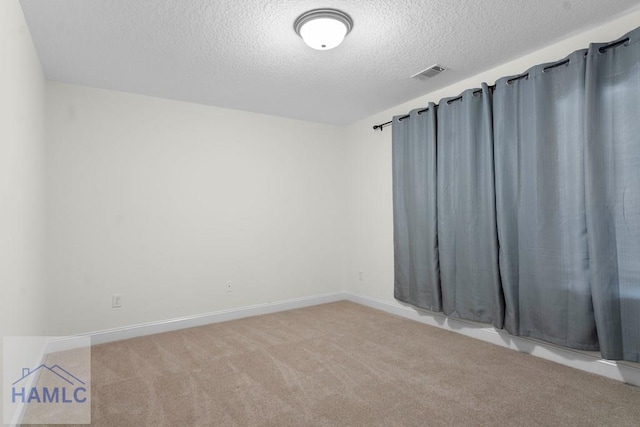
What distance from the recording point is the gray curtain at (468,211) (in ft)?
9.14

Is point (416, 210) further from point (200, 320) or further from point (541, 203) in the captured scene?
point (200, 320)

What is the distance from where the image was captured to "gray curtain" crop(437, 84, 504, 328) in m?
2.79

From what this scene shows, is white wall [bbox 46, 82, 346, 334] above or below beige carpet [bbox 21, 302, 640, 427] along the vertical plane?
above

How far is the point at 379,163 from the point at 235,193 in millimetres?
1837

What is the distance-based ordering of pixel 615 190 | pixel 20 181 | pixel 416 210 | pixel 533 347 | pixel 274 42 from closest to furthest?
pixel 20 181
pixel 615 190
pixel 274 42
pixel 533 347
pixel 416 210

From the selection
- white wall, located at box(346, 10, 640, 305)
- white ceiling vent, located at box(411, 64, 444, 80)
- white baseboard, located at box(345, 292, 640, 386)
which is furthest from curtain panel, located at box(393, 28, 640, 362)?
white wall, located at box(346, 10, 640, 305)

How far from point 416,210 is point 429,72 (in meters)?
1.37

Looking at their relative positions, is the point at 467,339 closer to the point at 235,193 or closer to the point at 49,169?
the point at 235,193

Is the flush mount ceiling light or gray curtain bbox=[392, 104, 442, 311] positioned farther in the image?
gray curtain bbox=[392, 104, 442, 311]

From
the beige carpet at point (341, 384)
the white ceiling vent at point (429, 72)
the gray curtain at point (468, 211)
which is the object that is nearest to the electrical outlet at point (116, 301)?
the beige carpet at point (341, 384)

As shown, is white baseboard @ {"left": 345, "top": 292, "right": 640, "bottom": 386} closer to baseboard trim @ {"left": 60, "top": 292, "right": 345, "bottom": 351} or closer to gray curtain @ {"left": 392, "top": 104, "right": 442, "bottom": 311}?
gray curtain @ {"left": 392, "top": 104, "right": 442, "bottom": 311}

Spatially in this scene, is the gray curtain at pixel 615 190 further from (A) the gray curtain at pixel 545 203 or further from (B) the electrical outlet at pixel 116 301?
(B) the electrical outlet at pixel 116 301

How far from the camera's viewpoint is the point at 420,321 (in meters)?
3.51

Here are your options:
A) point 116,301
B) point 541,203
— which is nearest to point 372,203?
point 541,203
